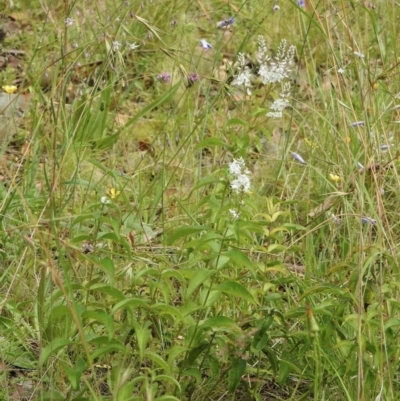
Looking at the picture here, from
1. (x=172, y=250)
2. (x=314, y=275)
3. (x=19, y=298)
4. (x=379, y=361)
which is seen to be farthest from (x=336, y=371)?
(x=19, y=298)

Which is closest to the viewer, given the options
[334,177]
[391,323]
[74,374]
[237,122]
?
[74,374]

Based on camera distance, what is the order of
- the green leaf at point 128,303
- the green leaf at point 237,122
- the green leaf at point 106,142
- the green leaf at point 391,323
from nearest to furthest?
1. the green leaf at point 128,303
2. the green leaf at point 391,323
3. the green leaf at point 237,122
4. the green leaf at point 106,142

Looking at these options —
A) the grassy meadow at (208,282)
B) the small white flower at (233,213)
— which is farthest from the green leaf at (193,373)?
the small white flower at (233,213)

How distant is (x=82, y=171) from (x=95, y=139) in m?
0.13

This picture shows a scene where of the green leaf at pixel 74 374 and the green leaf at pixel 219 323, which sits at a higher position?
the green leaf at pixel 219 323

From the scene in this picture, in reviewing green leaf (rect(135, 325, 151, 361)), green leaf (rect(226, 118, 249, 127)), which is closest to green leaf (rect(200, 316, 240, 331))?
green leaf (rect(135, 325, 151, 361))

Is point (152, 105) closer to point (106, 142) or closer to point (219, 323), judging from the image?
point (106, 142)

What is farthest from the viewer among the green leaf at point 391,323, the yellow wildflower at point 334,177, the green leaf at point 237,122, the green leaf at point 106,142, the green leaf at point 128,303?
the green leaf at point 106,142

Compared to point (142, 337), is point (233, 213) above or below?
above

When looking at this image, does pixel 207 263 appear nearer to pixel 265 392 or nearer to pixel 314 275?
pixel 265 392

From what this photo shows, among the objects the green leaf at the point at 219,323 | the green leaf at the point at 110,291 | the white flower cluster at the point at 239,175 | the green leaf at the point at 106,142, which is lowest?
the green leaf at the point at 106,142

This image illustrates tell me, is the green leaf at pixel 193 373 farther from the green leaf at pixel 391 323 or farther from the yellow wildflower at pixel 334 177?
the yellow wildflower at pixel 334 177

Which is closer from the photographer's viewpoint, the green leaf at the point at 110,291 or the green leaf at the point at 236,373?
the green leaf at the point at 110,291

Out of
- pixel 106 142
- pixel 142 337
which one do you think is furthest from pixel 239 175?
pixel 106 142
